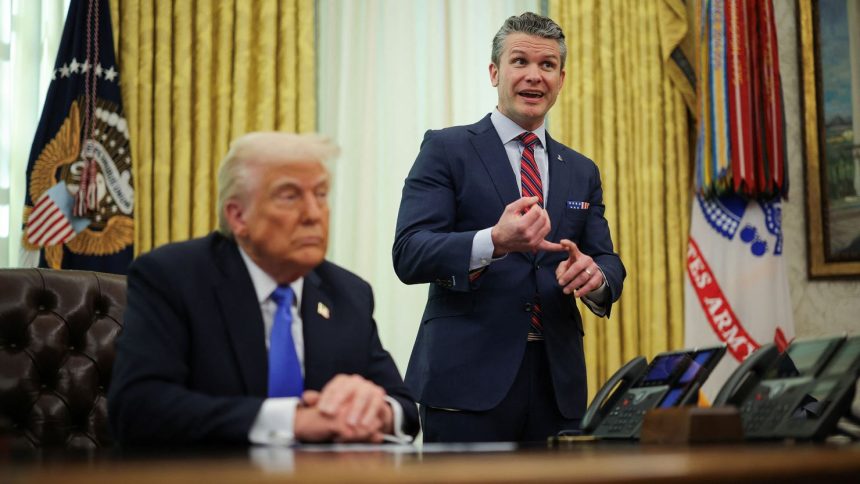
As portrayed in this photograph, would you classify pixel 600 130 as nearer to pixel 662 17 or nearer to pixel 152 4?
pixel 662 17

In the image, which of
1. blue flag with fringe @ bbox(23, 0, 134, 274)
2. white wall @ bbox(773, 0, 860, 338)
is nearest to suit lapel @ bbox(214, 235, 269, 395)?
blue flag with fringe @ bbox(23, 0, 134, 274)

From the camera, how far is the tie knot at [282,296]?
2025mm

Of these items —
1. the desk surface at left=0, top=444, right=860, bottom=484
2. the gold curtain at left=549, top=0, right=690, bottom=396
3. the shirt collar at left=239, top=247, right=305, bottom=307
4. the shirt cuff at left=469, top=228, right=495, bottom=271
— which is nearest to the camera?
the desk surface at left=0, top=444, right=860, bottom=484

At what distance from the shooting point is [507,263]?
290 cm

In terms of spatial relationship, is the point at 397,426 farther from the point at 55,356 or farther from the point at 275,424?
the point at 55,356

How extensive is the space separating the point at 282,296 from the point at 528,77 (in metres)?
1.39

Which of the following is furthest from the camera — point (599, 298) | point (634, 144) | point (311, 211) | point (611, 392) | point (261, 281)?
point (634, 144)

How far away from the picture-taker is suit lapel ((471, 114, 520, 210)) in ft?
9.74

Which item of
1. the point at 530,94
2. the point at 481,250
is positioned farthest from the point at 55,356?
the point at 530,94

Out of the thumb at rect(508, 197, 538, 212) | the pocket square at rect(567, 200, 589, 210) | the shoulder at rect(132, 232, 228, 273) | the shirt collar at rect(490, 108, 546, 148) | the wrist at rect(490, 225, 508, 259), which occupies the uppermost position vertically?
the shirt collar at rect(490, 108, 546, 148)

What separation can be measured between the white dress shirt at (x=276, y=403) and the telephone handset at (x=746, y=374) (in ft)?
2.23

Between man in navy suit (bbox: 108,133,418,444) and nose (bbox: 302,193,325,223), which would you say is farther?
nose (bbox: 302,193,325,223)

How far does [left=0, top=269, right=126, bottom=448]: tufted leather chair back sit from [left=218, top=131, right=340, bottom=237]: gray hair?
81 centimetres

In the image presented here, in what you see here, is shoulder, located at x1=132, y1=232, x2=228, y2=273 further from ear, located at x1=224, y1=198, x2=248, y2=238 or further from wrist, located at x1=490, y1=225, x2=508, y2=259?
wrist, located at x1=490, y1=225, x2=508, y2=259
